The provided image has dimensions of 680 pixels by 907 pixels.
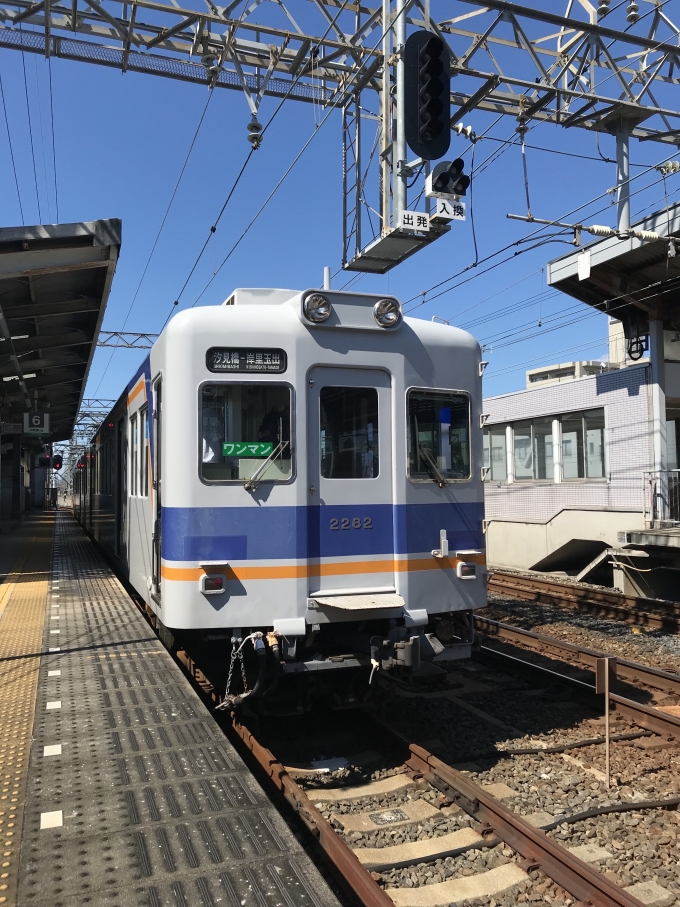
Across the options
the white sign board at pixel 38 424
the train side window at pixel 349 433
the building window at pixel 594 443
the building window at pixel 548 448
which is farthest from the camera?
the white sign board at pixel 38 424

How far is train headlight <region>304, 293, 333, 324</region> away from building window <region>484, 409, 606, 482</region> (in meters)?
13.4

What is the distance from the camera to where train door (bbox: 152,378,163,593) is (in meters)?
5.80

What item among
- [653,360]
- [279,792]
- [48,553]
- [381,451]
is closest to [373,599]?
[381,451]

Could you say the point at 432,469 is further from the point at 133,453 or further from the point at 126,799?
the point at 133,453

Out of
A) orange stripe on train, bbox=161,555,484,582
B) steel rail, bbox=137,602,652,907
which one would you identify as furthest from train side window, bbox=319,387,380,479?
steel rail, bbox=137,602,652,907

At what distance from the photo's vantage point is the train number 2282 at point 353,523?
5324mm

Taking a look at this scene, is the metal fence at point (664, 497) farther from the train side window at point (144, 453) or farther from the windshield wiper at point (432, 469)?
the train side window at point (144, 453)

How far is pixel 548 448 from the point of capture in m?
19.2

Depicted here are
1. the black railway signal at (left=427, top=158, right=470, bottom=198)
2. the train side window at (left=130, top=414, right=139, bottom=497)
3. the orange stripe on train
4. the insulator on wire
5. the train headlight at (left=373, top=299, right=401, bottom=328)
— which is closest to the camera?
the orange stripe on train

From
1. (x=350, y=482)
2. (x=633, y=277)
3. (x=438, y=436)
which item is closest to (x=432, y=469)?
(x=438, y=436)

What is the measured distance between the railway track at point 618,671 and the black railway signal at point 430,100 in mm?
5357

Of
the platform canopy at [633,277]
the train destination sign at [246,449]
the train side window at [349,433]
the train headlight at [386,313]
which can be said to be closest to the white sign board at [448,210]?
the train headlight at [386,313]

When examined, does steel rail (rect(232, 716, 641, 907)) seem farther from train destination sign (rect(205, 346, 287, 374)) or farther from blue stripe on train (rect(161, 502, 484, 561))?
train destination sign (rect(205, 346, 287, 374))

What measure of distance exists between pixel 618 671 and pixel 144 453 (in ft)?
19.2
